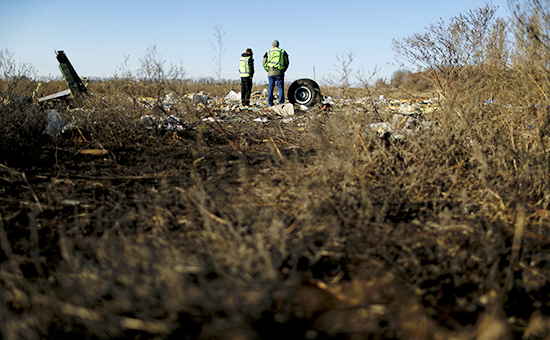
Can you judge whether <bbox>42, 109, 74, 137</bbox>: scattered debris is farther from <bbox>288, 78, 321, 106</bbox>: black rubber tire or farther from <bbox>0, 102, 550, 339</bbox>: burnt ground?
<bbox>288, 78, 321, 106</bbox>: black rubber tire

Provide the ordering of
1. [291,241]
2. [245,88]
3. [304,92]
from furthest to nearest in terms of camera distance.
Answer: [245,88], [304,92], [291,241]

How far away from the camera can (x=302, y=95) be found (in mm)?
8320

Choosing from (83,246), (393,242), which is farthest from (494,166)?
(83,246)

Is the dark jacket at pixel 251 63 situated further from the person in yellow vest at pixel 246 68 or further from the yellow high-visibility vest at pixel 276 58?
the yellow high-visibility vest at pixel 276 58

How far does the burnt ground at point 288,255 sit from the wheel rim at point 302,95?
5.42m

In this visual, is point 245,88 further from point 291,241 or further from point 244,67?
point 291,241

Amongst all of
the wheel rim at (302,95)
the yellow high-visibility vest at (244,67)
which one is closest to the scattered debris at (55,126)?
the wheel rim at (302,95)

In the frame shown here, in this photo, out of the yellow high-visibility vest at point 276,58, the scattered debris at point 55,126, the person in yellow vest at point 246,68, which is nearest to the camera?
the scattered debris at point 55,126

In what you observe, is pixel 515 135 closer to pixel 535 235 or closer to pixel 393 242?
pixel 535 235

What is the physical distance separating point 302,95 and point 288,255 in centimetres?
706

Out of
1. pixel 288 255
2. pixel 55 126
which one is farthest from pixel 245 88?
pixel 288 255

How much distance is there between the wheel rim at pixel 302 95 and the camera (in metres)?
8.23

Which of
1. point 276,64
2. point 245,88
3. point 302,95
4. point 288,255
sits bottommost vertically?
point 288,255

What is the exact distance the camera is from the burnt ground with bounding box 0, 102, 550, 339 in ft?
4.23
